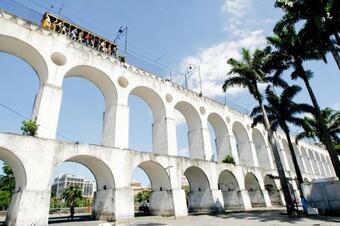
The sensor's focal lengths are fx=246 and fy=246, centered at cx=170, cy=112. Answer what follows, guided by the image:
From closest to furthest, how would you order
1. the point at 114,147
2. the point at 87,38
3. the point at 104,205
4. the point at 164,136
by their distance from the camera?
the point at 104,205 < the point at 114,147 < the point at 87,38 < the point at 164,136

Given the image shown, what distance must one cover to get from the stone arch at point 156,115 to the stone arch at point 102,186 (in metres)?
7.06

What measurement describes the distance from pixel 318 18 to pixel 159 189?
1842cm

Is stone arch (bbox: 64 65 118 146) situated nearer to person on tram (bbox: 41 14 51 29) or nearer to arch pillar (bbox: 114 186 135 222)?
arch pillar (bbox: 114 186 135 222)

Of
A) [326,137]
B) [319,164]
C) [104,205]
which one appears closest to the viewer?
[104,205]

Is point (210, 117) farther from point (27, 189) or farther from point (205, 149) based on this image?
point (27, 189)

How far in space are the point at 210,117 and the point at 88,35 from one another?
Result: 713 inches

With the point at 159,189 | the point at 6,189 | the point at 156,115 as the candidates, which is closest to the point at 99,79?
the point at 156,115

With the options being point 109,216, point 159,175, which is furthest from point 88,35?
point 109,216

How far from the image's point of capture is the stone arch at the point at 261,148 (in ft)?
126

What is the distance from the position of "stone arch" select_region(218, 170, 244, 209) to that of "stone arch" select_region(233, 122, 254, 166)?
22.4 feet

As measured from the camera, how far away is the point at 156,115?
26234 mm

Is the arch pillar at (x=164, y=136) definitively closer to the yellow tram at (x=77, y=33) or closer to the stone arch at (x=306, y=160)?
the yellow tram at (x=77, y=33)

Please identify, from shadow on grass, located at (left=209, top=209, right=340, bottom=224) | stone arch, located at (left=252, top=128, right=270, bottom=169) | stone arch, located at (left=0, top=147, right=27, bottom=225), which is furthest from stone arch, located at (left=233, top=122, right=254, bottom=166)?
stone arch, located at (left=0, top=147, right=27, bottom=225)

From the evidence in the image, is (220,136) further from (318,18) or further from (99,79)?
(318,18)
